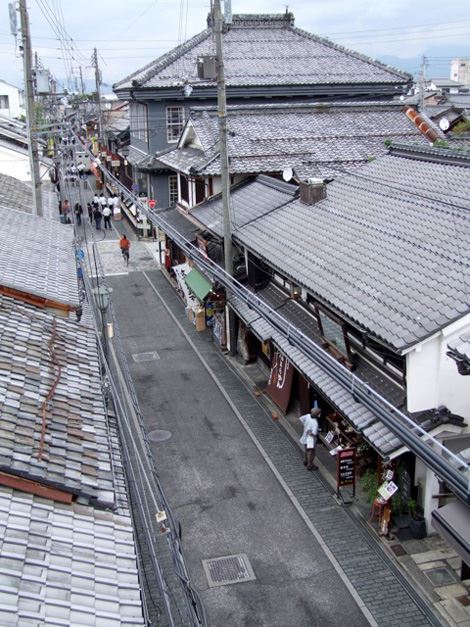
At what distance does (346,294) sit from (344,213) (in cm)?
587

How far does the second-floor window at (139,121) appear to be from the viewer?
47.2 metres

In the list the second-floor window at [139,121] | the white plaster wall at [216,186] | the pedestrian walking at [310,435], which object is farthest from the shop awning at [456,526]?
the second-floor window at [139,121]

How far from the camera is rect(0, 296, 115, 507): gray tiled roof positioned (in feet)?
28.0

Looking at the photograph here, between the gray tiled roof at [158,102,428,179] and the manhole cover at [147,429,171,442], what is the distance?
1319 centimetres

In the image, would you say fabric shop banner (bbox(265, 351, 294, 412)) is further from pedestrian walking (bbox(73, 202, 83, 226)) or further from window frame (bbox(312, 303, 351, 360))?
pedestrian walking (bbox(73, 202, 83, 226))

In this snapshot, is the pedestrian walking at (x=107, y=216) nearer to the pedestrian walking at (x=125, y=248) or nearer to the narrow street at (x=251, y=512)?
the pedestrian walking at (x=125, y=248)

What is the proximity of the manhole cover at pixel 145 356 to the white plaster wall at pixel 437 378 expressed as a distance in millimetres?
15667

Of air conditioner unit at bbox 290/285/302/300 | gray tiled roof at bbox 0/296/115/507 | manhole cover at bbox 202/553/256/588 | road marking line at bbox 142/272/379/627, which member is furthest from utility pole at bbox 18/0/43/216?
manhole cover at bbox 202/553/256/588

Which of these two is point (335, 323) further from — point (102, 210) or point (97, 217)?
point (102, 210)

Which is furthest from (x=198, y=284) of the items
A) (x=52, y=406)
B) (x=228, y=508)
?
Answer: (x=52, y=406)

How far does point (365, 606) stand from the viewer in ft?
44.5

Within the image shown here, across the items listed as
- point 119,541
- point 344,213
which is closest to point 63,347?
point 119,541

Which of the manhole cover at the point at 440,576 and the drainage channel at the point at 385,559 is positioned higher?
the manhole cover at the point at 440,576

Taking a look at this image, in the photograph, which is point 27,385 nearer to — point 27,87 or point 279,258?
point 279,258
